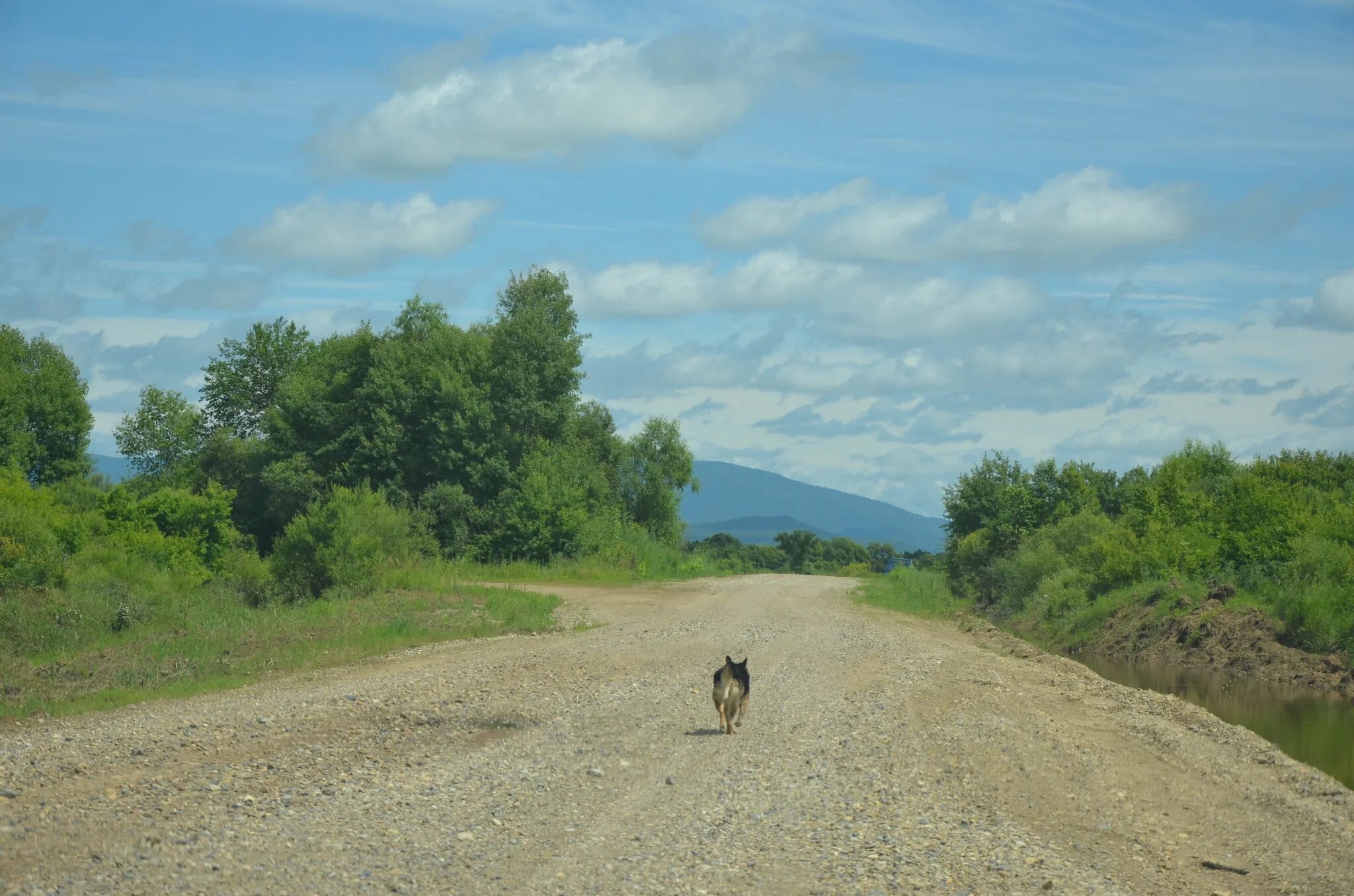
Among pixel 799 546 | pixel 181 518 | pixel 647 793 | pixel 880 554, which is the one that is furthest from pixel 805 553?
pixel 647 793

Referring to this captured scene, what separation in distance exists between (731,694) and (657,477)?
1942 inches

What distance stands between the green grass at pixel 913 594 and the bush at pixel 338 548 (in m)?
14.4

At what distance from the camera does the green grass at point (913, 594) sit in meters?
34.7

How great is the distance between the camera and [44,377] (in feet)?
208

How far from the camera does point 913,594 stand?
1549 inches

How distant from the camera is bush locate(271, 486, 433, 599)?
30781 millimetres

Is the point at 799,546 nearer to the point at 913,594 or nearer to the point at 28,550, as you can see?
the point at 913,594

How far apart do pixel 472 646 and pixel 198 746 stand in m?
10.6

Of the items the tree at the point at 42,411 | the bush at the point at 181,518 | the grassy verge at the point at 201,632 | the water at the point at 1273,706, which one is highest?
the tree at the point at 42,411


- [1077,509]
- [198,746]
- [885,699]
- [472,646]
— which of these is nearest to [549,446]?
[1077,509]

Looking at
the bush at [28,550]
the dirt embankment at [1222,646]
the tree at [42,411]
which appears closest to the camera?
the dirt embankment at [1222,646]

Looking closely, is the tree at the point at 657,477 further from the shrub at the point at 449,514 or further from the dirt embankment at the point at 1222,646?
the dirt embankment at the point at 1222,646

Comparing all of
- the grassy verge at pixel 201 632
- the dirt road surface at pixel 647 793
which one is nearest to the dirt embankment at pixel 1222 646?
the dirt road surface at pixel 647 793

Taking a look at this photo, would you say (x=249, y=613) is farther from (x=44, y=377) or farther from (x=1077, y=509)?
(x=44, y=377)
